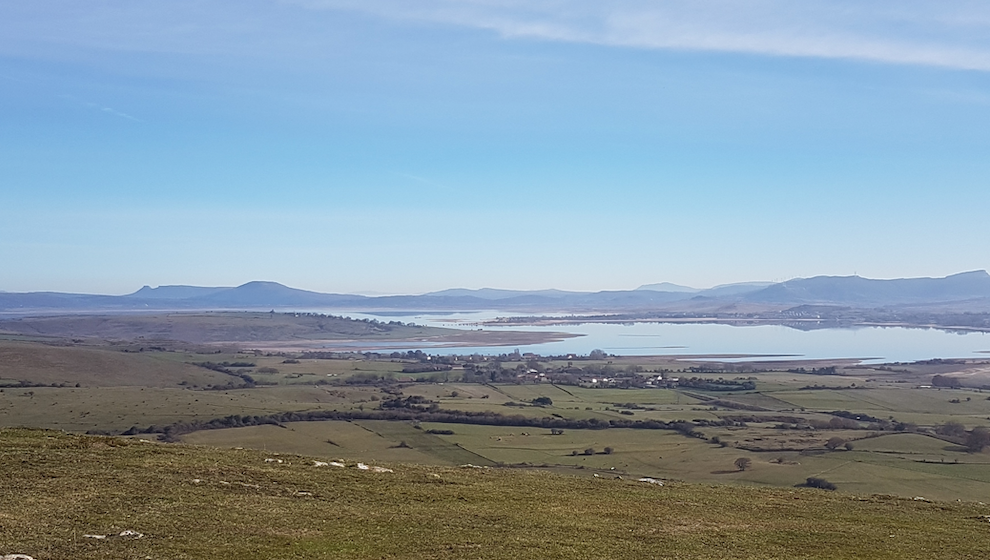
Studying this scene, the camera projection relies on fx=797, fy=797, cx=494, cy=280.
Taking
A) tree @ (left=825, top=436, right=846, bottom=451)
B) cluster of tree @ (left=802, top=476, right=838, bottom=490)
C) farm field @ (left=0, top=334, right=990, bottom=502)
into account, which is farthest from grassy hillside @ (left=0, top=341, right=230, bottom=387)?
cluster of tree @ (left=802, top=476, right=838, bottom=490)

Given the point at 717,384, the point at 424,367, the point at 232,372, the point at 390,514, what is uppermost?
the point at 390,514

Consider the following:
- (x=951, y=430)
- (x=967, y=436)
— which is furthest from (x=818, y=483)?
(x=951, y=430)

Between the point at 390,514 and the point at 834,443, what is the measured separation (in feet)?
172

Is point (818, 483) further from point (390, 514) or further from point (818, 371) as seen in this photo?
point (818, 371)

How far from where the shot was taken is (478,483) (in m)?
22.8

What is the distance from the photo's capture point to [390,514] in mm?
18219

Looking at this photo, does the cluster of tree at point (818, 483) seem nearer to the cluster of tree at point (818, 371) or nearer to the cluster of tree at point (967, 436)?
the cluster of tree at point (967, 436)

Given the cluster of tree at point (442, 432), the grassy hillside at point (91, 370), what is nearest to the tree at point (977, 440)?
the cluster of tree at point (442, 432)

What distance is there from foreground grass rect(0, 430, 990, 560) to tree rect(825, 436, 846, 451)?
125 ft

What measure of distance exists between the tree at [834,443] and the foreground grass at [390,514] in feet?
125

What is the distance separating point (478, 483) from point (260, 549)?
28.6ft

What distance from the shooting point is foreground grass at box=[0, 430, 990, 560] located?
1542cm

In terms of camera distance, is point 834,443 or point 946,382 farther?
point 946,382

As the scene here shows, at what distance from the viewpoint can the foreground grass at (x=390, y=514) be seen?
607 inches
